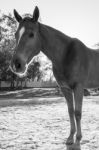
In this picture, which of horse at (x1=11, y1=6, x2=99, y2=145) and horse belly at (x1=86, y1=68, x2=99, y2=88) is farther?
horse belly at (x1=86, y1=68, x2=99, y2=88)

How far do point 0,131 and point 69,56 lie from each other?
337 cm

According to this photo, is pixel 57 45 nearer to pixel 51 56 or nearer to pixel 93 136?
pixel 51 56

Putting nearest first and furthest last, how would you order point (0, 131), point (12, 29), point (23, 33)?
point (23, 33) < point (0, 131) < point (12, 29)

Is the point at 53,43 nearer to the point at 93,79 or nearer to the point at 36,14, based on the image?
the point at 36,14

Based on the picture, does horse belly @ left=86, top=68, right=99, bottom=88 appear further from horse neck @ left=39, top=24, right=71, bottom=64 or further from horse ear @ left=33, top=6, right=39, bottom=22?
horse ear @ left=33, top=6, right=39, bottom=22

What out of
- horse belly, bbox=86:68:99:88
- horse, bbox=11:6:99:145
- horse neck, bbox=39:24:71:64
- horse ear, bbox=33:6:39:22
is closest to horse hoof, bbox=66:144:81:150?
horse, bbox=11:6:99:145

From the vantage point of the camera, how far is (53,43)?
17.2 ft

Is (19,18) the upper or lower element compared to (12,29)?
lower

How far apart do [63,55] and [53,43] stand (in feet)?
1.18

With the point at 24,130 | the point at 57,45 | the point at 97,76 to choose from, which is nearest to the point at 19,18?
the point at 57,45

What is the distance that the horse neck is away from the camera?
201 inches

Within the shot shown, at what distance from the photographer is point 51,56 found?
17.3 ft

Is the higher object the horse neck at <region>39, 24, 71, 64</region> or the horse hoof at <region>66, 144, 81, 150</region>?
the horse neck at <region>39, 24, 71, 64</region>

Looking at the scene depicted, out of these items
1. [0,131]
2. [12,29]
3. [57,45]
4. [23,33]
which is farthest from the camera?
[12,29]
